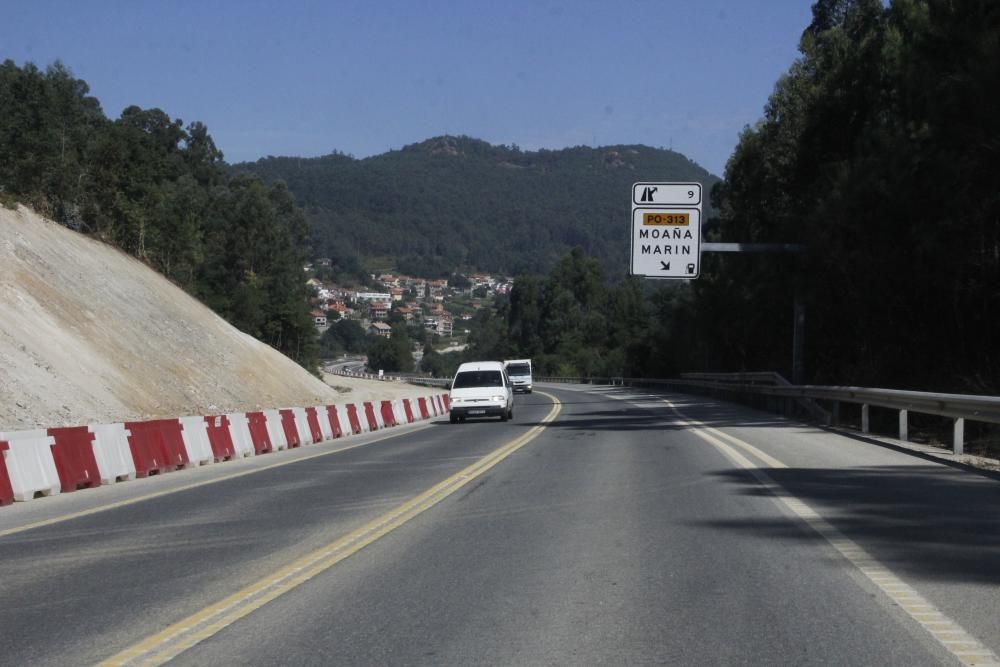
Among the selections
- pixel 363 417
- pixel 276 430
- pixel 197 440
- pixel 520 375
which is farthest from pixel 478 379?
pixel 520 375

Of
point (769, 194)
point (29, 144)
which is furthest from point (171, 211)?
point (769, 194)

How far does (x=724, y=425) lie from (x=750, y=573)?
69.0 feet

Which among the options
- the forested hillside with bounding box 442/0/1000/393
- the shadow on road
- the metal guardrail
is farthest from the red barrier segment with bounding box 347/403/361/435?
the shadow on road

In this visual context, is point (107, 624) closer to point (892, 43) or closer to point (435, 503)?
point (435, 503)

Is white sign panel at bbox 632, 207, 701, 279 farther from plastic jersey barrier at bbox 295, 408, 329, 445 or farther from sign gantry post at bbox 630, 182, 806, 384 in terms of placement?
plastic jersey barrier at bbox 295, 408, 329, 445

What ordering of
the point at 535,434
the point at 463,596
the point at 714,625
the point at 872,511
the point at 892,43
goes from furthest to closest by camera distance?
the point at 892,43 < the point at 535,434 < the point at 872,511 < the point at 463,596 < the point at 714,625

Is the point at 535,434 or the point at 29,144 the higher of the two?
the point at 29,144

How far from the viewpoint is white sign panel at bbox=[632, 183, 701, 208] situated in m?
36.3

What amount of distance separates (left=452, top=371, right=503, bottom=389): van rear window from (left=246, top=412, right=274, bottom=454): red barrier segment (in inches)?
486

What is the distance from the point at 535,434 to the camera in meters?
26.6

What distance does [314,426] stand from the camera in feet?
89.4

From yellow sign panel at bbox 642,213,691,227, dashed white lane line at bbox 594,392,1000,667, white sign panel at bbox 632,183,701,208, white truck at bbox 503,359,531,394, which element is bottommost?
white truck at bbox 503,359,531,394

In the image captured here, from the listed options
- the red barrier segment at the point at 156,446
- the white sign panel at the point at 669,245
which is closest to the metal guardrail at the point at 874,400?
the white sign panel at the point at 669,245

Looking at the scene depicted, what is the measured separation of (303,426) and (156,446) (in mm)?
7998
